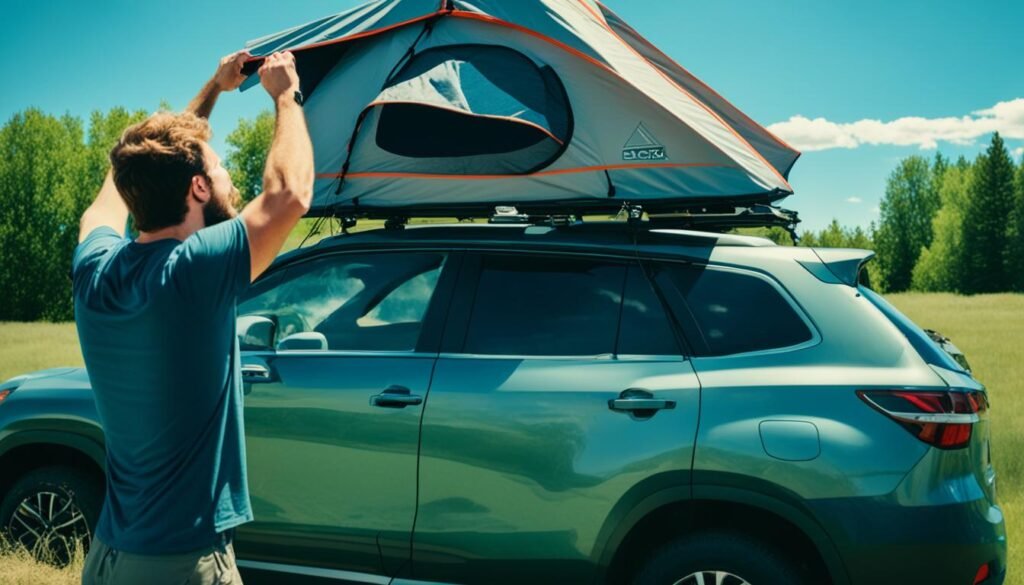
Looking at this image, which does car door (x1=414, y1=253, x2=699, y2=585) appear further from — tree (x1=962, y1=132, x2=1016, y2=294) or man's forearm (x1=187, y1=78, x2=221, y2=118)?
tree (x1=962, y1=132, x2=1016, y2=294)

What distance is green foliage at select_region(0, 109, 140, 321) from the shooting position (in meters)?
64.6

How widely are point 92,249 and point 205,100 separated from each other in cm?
71

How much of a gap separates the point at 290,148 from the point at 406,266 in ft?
7.13

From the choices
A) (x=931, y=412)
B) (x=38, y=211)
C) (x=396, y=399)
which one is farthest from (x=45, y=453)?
(x=38, y=211)

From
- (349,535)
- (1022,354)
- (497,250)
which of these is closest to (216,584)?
(349,535)

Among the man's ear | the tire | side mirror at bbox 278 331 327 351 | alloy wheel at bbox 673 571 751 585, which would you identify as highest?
the man's ear

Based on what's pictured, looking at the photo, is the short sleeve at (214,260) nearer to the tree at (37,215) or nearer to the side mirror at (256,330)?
the side mirror at (256,330)

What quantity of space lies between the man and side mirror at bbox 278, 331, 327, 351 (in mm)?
1908

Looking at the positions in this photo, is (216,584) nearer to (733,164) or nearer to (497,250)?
(497,250)

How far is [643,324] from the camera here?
3.74 m

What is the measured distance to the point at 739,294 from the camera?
3666mm

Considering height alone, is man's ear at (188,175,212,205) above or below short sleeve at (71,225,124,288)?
above

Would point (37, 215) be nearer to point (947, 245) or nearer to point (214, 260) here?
point (214, 260)

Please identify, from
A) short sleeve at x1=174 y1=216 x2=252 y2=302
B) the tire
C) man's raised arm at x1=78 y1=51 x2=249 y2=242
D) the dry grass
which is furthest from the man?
the dry grass
